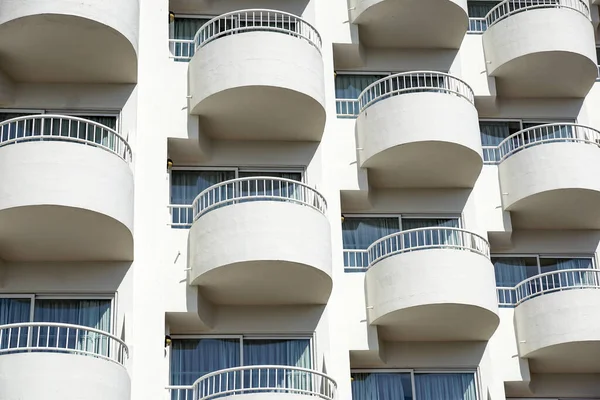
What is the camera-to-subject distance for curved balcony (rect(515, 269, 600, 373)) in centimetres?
2339

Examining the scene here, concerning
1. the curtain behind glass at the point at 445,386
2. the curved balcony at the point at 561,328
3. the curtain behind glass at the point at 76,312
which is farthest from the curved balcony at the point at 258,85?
the curved balcony at the point at 561,328

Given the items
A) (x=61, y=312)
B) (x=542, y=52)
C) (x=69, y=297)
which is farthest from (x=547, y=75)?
(x=61, y=312)

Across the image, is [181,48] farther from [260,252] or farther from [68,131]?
[260,252]

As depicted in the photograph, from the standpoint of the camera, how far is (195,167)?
2467 centimetres

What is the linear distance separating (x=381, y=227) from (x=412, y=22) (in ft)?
16.2

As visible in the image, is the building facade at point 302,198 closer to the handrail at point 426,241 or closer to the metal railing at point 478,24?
the handrail at point 426,241

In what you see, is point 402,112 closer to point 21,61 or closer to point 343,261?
point 343,261

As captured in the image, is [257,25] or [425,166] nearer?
[425,166]

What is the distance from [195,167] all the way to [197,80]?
1.87m

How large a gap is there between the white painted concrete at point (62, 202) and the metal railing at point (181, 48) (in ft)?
14.7

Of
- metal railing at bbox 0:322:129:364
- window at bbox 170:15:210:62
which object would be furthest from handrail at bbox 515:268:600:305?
window at bbox 170:15:210:62

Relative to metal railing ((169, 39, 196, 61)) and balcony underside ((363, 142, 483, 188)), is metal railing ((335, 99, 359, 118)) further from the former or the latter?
metal railing ((169, 39, 196, 61))

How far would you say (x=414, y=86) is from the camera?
26500mm

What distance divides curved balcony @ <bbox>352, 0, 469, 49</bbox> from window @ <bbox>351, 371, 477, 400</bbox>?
795 cm
